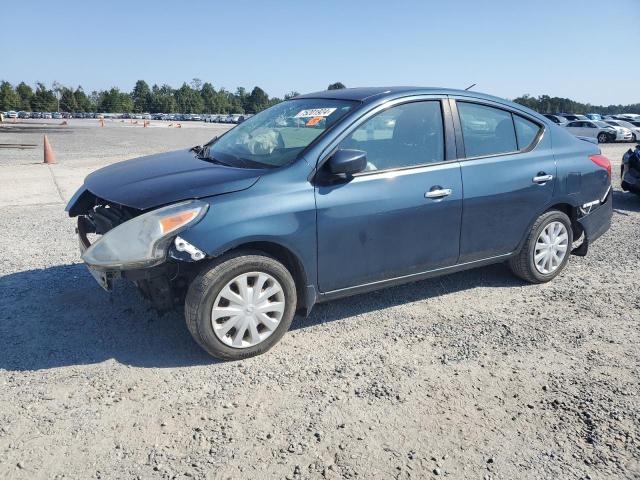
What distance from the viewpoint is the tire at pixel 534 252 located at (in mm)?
4698

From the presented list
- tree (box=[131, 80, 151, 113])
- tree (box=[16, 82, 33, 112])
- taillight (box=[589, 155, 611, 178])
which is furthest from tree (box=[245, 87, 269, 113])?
taillight (box=[589, 155, 611, 178])

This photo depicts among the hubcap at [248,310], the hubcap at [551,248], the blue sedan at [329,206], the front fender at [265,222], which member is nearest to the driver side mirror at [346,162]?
the blue sedan at [329,206]

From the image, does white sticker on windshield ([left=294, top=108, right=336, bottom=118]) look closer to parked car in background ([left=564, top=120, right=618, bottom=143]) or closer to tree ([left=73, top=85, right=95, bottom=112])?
parked car in background ([left=564, top=120, right=618, bottom=143])

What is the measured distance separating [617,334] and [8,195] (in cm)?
920

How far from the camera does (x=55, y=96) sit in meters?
120

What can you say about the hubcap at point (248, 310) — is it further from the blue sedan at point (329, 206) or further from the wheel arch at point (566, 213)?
the wheel arch at point (566, 213)

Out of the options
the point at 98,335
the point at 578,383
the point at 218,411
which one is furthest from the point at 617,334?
the point at 98,335

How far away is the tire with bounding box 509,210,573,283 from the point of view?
470 cm

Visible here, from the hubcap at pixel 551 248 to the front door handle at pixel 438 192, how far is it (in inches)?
50.0

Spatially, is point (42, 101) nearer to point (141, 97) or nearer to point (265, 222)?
point (141, 97)

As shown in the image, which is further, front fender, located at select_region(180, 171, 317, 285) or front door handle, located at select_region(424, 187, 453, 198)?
front door handle, located at select_region(424, 187, 453, 198)

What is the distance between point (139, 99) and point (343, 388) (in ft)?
484

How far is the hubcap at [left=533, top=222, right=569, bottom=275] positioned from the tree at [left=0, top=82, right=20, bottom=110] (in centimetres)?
12522

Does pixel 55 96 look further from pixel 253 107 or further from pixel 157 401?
pixel 157 401
